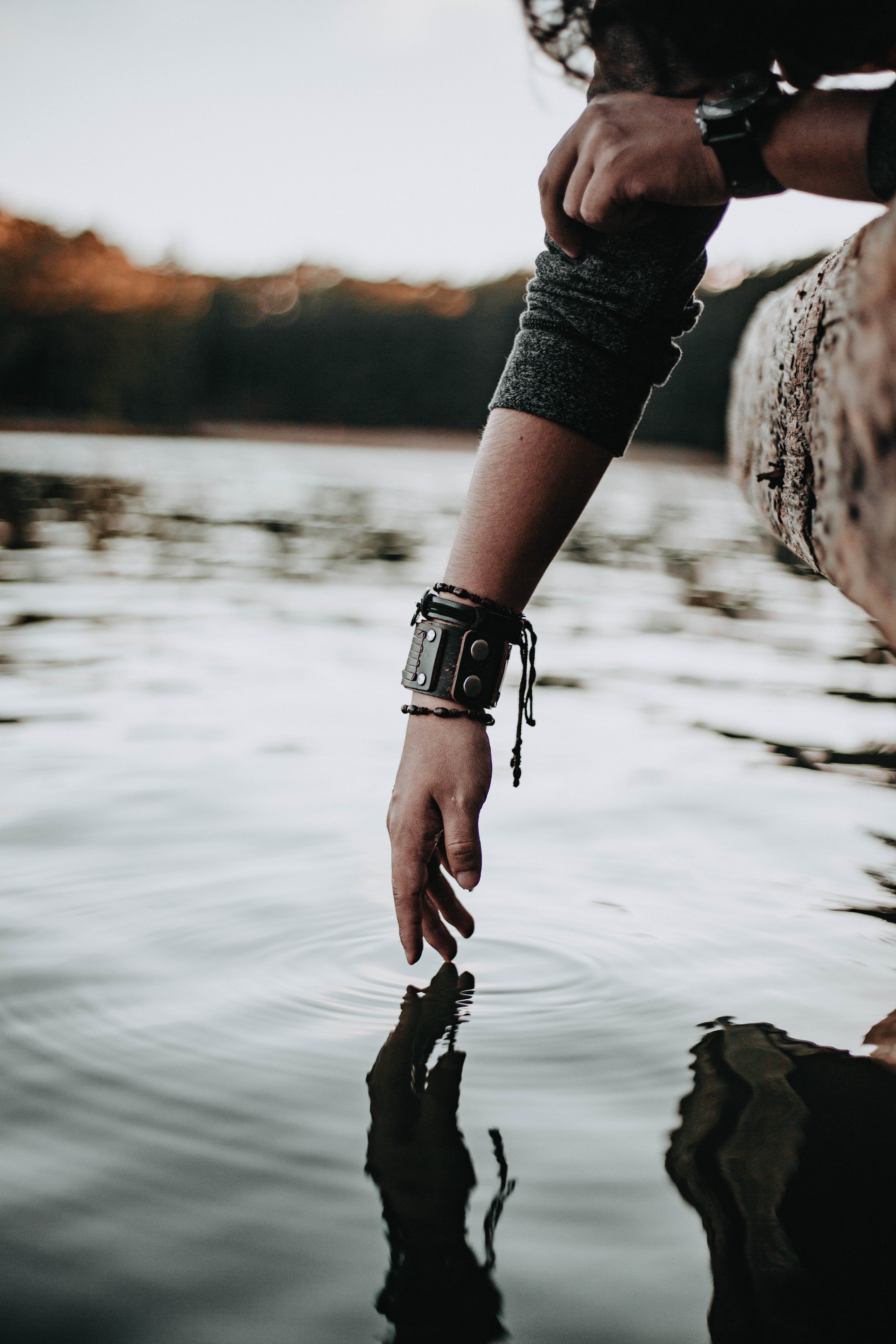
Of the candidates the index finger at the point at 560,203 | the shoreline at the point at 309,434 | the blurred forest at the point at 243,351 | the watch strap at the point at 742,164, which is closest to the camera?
the watch strap at the point at 742,164

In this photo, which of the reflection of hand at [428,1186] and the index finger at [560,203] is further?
the index finger at [560,203]

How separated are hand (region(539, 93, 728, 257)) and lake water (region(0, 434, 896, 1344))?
96cm

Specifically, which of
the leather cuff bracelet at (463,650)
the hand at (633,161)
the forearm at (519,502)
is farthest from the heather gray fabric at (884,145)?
the leather cuff bracelet at (463,650)

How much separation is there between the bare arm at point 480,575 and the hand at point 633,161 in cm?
28

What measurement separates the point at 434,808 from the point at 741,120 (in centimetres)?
79

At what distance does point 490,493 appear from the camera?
136cm

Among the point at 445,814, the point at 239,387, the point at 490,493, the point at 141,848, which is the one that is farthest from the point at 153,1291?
the point at 239,387

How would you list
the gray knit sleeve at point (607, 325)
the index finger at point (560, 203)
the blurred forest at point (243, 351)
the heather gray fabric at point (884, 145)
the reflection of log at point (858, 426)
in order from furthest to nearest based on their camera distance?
the blurred forest at point (243, 351) < the gray knit sleeve at point (607, 325) < the index finger at point (560, 203) < the heather gray fabric at point (884, 145) < the reflection of log at point (858, 426)

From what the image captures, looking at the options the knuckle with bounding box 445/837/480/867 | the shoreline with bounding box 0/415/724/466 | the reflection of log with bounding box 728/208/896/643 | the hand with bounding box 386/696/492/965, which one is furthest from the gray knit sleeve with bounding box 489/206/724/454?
the shoreline with bounding box 0/415/724/466

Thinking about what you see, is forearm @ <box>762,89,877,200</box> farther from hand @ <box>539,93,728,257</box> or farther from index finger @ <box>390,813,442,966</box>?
index finger @ <box>390,813,442,966</box>

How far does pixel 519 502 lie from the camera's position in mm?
1350

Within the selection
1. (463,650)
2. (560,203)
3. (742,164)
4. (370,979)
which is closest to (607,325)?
(560,203)

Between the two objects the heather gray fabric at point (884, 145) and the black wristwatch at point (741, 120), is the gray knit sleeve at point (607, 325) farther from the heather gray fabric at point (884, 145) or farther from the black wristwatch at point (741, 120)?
the heather gray fabric at point (884, 145)

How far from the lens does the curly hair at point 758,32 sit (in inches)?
40.2
